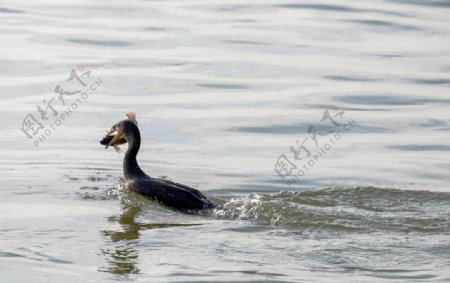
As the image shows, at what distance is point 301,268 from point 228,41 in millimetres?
14002

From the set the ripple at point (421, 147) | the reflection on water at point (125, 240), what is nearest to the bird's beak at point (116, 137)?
the reflection on water at point (125, 240)

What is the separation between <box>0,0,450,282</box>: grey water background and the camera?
1130 cm

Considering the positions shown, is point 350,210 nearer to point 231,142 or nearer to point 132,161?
point 132,161

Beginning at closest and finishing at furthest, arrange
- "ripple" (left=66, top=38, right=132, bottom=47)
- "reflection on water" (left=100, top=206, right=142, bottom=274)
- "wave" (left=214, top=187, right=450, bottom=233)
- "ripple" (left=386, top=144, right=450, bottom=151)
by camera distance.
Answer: "reflection on water" (left=100, top=206, right=142, bottom=274) < "wave" (left=214, top=187, right=450, bottom=233) < "ripple" (left=386, top=144, right=450, bottom=151) < "ripple" (left=66, top=38, right=132, bottom=47)

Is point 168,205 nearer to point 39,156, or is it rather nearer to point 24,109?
point 39,156

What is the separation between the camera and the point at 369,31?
2628 centimetres

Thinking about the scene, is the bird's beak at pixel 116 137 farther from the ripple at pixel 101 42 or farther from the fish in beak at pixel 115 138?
the ripple at pixel 101 42

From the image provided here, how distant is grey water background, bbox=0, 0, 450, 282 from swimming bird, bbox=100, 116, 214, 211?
0.15m

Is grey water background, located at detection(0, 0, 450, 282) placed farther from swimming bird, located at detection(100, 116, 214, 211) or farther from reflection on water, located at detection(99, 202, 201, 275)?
swimming bird, located at detection(100, 116, 214, 211)

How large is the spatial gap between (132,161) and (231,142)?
268 cm

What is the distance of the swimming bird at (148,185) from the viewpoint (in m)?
13.2

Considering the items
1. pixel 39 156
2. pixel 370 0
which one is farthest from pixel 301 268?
pixel 370 0

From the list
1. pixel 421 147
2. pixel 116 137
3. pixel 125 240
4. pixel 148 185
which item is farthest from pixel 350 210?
pixel 421 147

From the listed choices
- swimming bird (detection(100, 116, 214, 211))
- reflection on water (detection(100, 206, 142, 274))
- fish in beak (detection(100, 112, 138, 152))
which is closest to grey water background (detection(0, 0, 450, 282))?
reflection on water (detection(100, 206, 142, 274))
